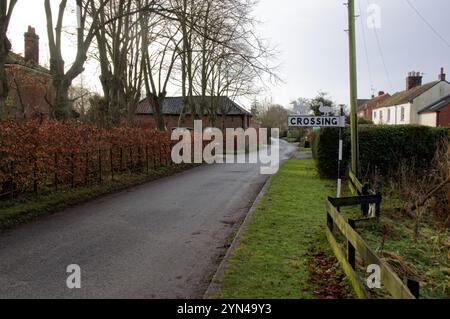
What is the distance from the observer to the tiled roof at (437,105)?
4344 cm

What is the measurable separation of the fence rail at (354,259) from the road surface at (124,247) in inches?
72.3

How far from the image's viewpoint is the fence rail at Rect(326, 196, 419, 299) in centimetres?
372

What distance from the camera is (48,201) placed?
1066 cm

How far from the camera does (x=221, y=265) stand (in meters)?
6.21

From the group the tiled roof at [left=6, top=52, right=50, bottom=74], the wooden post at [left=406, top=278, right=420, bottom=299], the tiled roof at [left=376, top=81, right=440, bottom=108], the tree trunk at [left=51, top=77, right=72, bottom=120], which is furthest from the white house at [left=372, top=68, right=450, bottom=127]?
the wooden post at [left=406, top=278, right=420, bottom=299]

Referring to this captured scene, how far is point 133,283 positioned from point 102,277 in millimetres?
524

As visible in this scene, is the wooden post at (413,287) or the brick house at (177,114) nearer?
the wooden post at (413,287)

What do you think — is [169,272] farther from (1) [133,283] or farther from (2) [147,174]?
(2) [147,174]

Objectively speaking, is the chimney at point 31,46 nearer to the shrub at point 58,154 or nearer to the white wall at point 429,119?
the shrub at point 58,154

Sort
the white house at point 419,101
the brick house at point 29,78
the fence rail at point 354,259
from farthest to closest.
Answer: the white house at point 419,101
the brick house at point 29,78
the fence rail at point 354,259

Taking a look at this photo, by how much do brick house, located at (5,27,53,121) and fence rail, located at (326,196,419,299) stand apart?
25.5 metres

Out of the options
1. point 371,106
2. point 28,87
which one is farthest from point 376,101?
point 28,87

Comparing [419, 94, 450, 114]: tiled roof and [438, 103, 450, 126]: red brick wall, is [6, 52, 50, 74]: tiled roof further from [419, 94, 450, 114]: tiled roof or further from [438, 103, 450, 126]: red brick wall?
[419, 94, 450, 114]: tiled roof

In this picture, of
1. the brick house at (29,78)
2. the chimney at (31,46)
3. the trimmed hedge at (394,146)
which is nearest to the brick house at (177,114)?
the chimney at (31,46)
